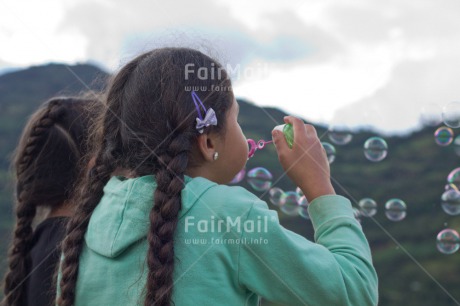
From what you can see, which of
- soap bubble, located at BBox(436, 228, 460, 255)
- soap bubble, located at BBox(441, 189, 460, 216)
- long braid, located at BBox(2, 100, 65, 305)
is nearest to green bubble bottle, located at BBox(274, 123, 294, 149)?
long braid, located at BBox(2, 100, 65, 305)

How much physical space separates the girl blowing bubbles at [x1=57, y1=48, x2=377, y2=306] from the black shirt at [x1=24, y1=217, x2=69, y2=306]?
0.46 m

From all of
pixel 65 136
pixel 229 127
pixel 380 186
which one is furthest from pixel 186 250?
pixel 380 186

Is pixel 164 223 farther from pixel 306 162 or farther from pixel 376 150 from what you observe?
pixel 376 150

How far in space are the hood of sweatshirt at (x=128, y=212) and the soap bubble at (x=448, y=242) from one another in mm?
1814

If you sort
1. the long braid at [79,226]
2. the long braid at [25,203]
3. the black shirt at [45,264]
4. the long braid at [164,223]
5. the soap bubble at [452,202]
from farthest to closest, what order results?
1. the soap bubble at [452,202]
2. the long braid at [25,203]
3. the black shirt at [45,264]
4. the long braid at [79,226]
5. the long braid at [164,223]

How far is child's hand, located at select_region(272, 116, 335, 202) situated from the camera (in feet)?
4.99

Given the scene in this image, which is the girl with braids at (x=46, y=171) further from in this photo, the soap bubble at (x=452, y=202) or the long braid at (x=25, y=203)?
the soap bubble at (x=452, y=202)

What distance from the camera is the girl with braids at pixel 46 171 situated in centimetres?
214

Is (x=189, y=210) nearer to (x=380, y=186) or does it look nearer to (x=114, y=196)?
(x=114, y=196)

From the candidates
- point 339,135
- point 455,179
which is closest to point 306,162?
point 339,135

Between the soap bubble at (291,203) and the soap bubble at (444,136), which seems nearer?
the soap bubble at (291,203)

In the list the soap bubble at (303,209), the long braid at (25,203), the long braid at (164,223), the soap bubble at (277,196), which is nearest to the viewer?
the long braid at (164,223)

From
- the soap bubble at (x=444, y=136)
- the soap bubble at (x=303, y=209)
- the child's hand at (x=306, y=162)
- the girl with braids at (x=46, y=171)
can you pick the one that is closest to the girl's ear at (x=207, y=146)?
the child's hand at (x=306, y=162)

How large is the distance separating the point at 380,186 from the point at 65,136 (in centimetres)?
895
